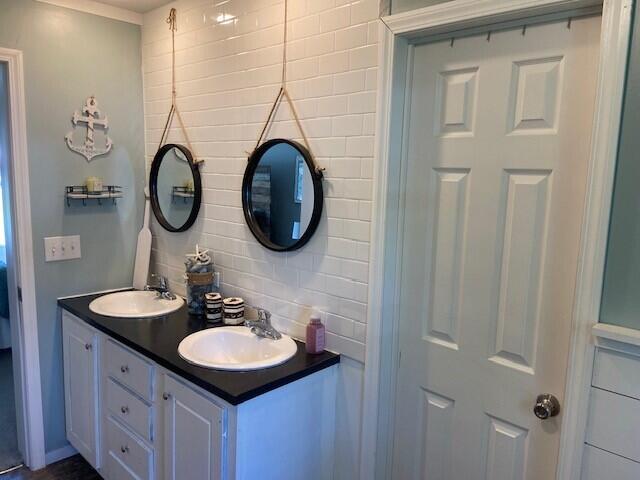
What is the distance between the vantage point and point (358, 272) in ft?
6.08

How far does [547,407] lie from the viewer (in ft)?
4.82

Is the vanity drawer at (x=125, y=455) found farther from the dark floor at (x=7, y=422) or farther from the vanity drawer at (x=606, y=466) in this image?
the vanity drawer at (x=606, y=466)

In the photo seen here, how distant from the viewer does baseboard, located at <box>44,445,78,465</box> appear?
267 cm

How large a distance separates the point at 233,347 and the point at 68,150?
4.55 ft

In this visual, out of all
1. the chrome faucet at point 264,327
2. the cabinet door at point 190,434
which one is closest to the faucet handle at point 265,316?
the chrome faucet at point 264,327

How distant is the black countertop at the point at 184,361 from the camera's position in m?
1.66

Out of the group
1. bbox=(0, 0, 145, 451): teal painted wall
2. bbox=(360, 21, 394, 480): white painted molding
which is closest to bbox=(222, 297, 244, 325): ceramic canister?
bbox=(360, 21, 394, 480): white painted molding

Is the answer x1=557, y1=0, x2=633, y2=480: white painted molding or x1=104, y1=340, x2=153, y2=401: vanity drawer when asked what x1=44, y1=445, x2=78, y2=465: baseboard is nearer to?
x1=104, y1=340, x2=153, y2=401: vanity drawer

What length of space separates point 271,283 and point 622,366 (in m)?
1.38

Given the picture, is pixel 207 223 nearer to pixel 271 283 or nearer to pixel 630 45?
pixel 271 283

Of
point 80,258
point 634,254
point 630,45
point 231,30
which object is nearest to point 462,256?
point 634,254

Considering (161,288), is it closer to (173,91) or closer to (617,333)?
(173,91)

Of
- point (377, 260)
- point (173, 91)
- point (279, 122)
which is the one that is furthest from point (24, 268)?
point (377, 260)

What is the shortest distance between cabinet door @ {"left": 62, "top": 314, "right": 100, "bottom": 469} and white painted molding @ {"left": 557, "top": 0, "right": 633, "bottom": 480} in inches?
79.6
